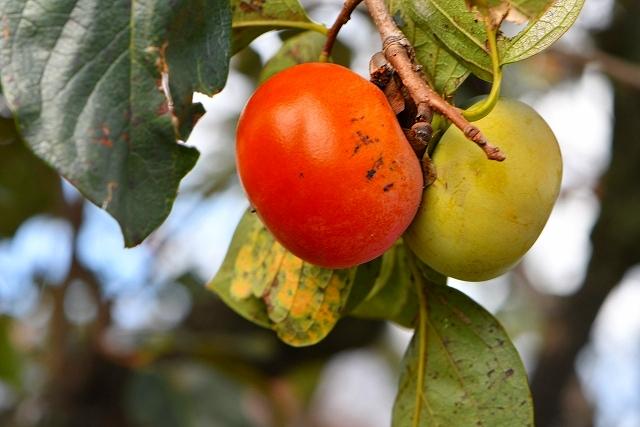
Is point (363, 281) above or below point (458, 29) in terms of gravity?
below

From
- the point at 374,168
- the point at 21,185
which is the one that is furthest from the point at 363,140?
the point at 21,185

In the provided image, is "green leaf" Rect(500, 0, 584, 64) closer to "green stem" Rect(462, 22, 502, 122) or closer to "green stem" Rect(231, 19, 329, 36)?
"green stem" Rect(462, 22, 502, 122)

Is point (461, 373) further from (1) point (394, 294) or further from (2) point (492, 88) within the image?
(2) point (492, 88)

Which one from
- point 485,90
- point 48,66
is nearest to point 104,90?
point 48,66

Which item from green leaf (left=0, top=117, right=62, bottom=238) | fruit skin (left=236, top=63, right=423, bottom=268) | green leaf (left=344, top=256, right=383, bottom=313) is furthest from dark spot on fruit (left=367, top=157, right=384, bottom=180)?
green leaf (left=0, top=117, right=62, bottom=238)

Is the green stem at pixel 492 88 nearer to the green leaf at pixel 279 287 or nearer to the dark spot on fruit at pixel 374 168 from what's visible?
the dark spot on fruit at pixel 374 168

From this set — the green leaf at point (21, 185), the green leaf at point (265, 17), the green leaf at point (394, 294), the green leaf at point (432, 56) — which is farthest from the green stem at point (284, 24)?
the green leaf at point (21, 185)

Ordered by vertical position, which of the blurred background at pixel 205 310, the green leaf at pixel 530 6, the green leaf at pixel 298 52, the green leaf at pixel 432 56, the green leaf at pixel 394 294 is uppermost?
the green leaf at pixel 530 6
